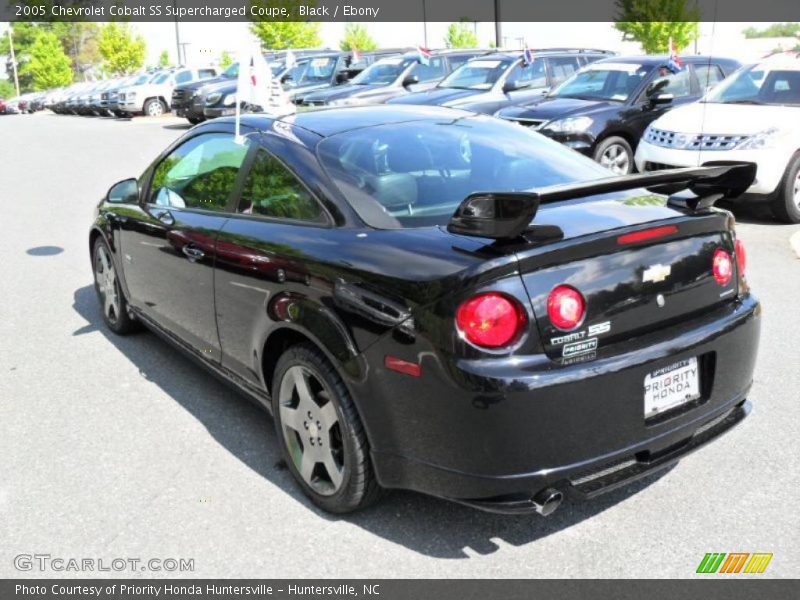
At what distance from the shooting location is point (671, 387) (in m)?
3.11

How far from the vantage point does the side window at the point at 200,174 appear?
4324 millimetres

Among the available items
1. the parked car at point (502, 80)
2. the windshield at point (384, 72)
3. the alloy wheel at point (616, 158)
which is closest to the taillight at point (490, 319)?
the alloy wheel at point (616, 158)

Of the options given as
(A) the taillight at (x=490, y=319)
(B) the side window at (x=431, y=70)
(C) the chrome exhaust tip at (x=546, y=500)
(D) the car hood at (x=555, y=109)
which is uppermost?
(B) the side window at (x=431, y=70)

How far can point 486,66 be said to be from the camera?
1454cm

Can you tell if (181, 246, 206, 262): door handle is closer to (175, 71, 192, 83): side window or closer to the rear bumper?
the rear bumper

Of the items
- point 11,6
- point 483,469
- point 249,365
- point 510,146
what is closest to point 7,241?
point 249,365

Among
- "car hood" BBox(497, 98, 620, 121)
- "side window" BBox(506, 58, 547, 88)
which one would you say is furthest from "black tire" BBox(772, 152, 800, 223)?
"side window" BBox(506, 58, 547, 88)

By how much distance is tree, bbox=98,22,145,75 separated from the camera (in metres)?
70.6

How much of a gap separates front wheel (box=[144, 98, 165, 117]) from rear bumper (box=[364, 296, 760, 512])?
32.5 m

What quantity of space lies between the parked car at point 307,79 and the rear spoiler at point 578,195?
1796 cm

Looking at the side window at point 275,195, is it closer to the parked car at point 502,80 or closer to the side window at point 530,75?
the parked car at point 502,80

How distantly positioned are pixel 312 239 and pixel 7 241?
7417 millimetres

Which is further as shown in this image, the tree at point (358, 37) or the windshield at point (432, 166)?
the tree at point (358, 37)

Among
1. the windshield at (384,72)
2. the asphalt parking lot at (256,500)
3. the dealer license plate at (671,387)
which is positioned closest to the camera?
the dealer license plate at (671,387)
